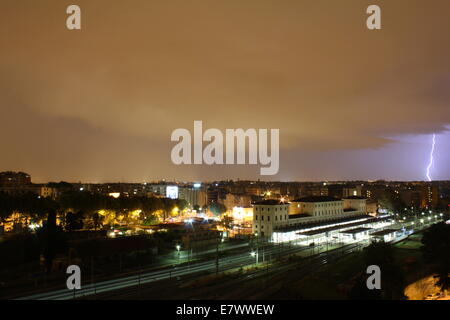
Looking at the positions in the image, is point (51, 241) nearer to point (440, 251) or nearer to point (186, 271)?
point (186, 271)

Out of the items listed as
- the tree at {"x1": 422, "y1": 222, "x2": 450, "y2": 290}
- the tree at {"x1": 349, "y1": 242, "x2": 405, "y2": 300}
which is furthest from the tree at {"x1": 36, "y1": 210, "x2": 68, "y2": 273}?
the tree at {"x1": 422, "y1": 222, "x2": 450, "y2": 290}

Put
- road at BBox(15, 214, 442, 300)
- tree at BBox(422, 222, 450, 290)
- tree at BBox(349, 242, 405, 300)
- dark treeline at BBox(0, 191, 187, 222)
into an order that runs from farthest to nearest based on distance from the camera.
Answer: dark treeline at BBox(0, 191, 187, 222) → tree at BBox(422, 222, 450, 290) → tree at BBox(349, 242, 405, 300) → road at BBox(15, 214, 442, 300)

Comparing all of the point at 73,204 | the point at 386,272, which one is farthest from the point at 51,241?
the point at 386,272

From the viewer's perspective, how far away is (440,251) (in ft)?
83.0

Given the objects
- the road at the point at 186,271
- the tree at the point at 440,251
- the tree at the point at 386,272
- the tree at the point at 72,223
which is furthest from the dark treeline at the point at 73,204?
the tree at the point at 440,251

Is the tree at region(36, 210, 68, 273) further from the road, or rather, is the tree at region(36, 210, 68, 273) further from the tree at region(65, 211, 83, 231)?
the tree at region(65, 211, 83, 231)

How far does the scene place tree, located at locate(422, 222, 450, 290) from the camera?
23859mm

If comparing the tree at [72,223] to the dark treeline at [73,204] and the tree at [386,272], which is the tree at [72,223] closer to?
the dark treeline at [73,204]

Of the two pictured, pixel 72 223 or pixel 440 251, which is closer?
pixel 440 251

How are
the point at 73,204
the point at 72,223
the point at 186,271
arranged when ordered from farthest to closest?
the point at 73,204, the point at 72,223, the point at 186,271

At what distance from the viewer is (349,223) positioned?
52.0 metres

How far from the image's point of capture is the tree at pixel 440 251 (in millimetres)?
23859
